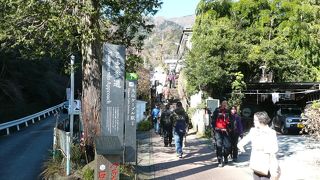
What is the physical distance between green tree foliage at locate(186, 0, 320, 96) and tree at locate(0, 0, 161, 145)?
48.7 feet

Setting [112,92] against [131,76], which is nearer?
[112,92]

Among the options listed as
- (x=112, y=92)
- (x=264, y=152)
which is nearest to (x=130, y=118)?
(x=112, y=92)

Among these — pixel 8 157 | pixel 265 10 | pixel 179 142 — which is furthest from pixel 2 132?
pixel 265 10

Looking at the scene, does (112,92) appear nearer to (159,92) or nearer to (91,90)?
(91,90)

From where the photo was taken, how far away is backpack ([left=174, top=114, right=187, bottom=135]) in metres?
14.6

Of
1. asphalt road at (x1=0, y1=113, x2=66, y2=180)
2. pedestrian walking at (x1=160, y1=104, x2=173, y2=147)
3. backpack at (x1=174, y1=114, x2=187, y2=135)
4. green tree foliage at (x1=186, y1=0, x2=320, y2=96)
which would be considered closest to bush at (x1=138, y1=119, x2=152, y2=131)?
green tree foliage at (x1=186, y1=0, x2=320, y2=96)

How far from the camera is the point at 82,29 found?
10266mm

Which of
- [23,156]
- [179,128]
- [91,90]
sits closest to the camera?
[91,90]

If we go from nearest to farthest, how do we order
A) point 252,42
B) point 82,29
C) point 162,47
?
1. point 82,29
2. point 252,42
3. point 162,47

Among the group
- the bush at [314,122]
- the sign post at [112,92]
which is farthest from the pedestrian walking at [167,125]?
the sign post at [112,92]

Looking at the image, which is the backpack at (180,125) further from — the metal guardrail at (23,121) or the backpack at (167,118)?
the metal guardrail at (23,121)

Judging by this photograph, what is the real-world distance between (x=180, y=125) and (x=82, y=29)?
18.6 feet

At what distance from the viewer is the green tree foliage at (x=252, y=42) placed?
2716cm

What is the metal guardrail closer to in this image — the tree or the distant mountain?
the distant mountain
